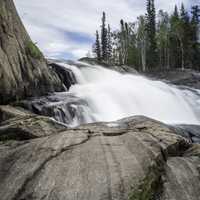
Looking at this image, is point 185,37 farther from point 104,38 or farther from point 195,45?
point 104,38

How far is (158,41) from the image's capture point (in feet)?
179

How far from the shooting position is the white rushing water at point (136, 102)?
16.2m

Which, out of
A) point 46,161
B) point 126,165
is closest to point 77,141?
point 46,161

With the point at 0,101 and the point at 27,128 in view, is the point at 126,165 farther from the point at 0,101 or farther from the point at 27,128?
the point at 0,101

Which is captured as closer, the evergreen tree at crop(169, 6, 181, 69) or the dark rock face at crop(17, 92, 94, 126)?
the dark rock face at crop(17, 92, 94, 126)

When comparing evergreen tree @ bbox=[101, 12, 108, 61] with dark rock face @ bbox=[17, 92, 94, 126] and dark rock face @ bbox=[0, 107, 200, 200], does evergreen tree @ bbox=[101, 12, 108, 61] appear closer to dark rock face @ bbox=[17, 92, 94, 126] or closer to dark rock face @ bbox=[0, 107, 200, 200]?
dark rock face @ bbox=[17, 92, 94, 126]

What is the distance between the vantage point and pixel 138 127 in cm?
680

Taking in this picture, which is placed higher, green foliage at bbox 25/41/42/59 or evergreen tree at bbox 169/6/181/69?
evergreen tree at bbox 169/6/181/69

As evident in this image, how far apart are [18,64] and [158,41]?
145ft

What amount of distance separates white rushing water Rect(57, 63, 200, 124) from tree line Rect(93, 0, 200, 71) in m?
25.7

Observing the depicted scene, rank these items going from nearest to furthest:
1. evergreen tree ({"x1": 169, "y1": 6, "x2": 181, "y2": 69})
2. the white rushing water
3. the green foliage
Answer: the green foliage < the white rushing water < evergreen tree ({"x1": 169, "y1": 6, "x2": 181, "y2": 69})

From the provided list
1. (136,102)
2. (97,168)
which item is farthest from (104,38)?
(97,168)

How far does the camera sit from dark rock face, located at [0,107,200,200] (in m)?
4.10

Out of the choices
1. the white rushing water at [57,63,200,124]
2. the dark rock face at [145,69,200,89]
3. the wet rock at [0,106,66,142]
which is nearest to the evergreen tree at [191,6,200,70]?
the dark rock face at [145,69,200,89]
